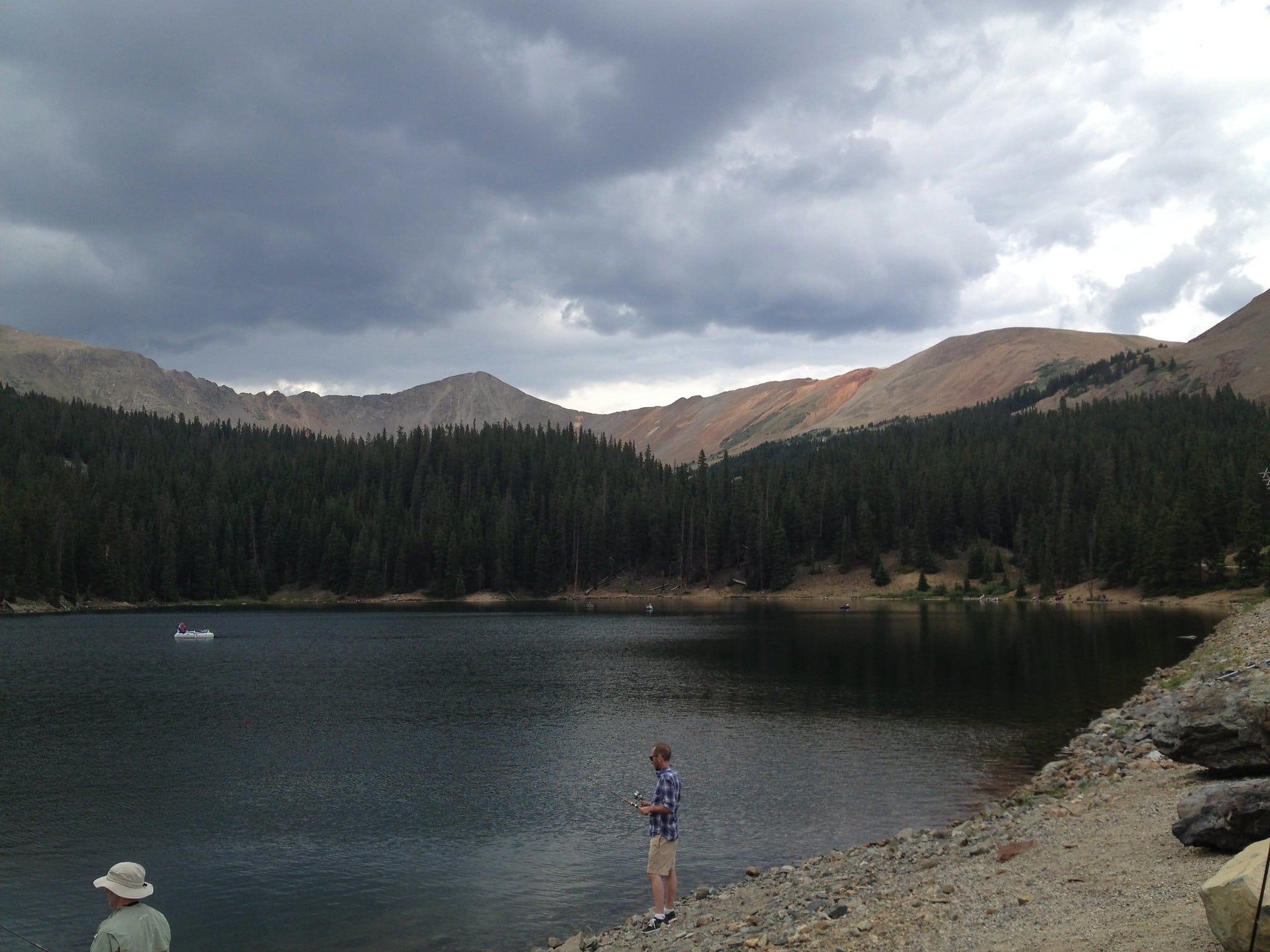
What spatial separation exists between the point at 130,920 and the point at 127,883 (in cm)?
42

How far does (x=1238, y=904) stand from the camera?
9453 mm

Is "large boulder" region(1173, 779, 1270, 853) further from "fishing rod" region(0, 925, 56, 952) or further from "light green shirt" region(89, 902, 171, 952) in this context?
"fishing rod" region(0, 925, 56, 952)

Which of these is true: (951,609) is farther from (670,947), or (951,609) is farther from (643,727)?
(670,947)

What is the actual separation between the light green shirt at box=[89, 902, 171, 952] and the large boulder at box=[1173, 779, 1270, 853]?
50.1 ft

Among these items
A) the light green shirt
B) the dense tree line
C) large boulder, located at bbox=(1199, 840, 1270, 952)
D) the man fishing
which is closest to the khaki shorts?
the man fishing

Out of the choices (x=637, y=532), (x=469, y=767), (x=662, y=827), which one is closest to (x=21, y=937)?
(x=662, y=827)

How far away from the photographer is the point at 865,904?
17234mm

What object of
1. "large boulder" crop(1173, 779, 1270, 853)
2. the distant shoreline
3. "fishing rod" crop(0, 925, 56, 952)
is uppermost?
"large boulder" crop(1173, 779, 1270, 853)

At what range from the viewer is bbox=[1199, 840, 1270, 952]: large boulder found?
9.27 meters

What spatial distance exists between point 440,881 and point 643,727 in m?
21.7

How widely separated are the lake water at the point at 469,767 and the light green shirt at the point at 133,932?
1024cm

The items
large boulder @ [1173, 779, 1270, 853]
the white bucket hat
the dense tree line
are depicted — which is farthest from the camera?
the dense tree line

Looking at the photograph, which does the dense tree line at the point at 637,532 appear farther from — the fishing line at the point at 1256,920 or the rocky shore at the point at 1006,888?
the fishing line at the point at 1256,920

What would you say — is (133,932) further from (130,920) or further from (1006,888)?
(1006,888)
